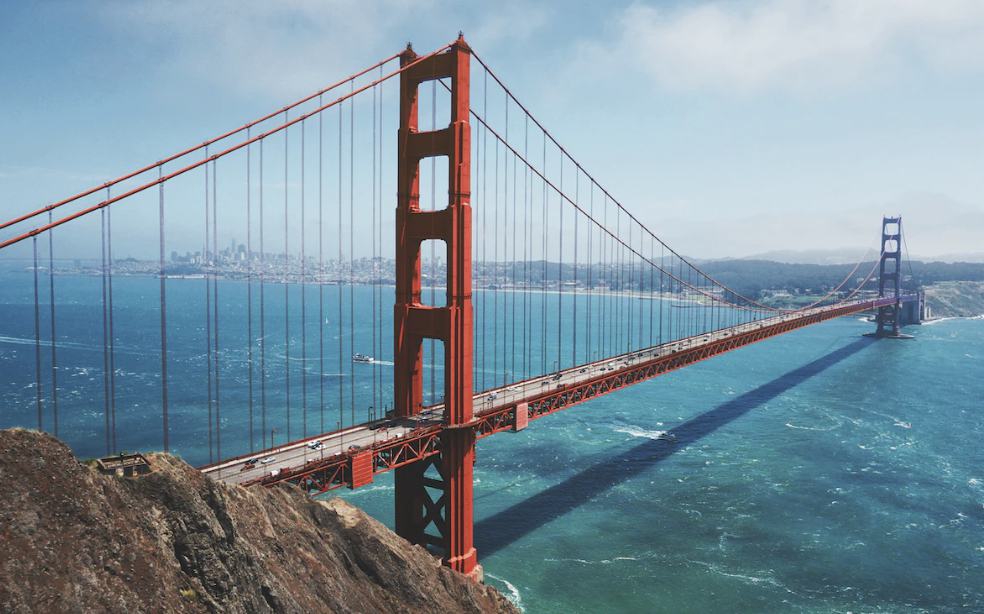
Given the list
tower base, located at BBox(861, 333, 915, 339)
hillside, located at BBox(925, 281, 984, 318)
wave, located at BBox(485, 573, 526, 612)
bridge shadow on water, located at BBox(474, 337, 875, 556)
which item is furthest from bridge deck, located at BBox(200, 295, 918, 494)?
hillside, located at BBox(925, 281, 984, 318)

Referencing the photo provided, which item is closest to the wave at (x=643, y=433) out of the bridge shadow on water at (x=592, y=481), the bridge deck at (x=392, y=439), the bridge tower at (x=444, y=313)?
the bridge shadow on water at (x=592, y=481)

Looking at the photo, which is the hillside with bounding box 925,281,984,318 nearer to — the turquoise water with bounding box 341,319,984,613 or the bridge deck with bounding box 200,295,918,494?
the turquoise water with bounding box 341,319,984,613

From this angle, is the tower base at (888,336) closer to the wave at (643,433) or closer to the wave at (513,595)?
the wave at (643,433)

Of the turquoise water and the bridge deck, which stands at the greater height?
the bridge deck

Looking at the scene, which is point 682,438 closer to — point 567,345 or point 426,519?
point 426,519

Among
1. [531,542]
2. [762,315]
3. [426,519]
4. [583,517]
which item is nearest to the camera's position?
[426,519]

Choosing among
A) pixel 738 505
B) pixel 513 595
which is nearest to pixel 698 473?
pixel 738 505

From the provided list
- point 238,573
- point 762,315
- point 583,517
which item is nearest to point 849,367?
point 583,517
